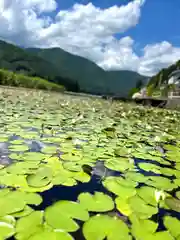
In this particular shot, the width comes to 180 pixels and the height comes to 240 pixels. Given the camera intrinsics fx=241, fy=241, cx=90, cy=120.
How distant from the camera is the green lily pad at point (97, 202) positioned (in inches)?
73.5

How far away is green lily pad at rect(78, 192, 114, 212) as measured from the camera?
187 centimetres

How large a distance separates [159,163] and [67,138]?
1600 millimetres

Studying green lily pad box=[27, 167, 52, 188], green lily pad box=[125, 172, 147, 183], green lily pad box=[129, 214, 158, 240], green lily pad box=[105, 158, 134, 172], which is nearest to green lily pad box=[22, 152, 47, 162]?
green lily pad box=[27, 167, 52, 188]

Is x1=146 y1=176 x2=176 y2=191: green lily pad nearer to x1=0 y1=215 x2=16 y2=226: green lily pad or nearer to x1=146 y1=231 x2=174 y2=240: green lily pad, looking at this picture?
x1=146 y1=231 x2=174 y2=240: green lily pad

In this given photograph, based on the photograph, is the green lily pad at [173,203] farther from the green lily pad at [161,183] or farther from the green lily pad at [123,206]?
the green lily pad at [123,206]

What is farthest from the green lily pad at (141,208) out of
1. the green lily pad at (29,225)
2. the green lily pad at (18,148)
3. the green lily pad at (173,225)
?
the green lily pad at (18,148)

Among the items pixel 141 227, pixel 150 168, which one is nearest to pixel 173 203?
pixel 141 227

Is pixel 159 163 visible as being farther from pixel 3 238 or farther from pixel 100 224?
pixel 3 238

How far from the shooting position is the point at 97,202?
1963mm

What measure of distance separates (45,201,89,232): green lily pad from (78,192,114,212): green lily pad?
3.0 inches

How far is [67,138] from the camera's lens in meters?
4.18

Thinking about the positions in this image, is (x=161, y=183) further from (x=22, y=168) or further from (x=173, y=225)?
(x=22, y=168)

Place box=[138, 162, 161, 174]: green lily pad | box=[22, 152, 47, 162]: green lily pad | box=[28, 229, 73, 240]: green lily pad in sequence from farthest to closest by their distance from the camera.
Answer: box=[138, 162, 161, 174]: green lily pad
box=[22, 152, 47, 162]: green lily pad
box=[28, 229, 73, 240]: green lily pad

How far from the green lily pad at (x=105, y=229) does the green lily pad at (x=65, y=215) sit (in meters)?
0.07
